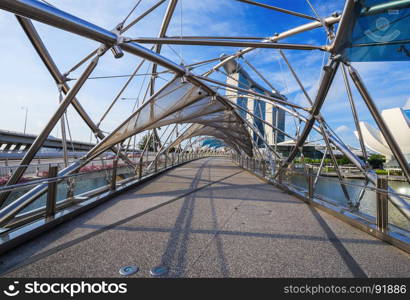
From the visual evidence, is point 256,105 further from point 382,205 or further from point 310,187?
point 382,205

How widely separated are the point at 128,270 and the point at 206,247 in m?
1.24

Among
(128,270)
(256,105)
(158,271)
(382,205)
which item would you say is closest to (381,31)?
(382,205)

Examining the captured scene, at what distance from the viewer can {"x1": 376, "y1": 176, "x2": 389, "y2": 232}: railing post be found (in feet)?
12.8

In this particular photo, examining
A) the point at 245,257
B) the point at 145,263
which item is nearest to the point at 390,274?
the point at 245,257

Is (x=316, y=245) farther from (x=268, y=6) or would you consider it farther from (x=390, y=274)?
(x=268, y=6)

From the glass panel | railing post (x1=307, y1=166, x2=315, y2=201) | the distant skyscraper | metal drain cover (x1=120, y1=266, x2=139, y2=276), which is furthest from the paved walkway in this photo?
the distant skyscraper

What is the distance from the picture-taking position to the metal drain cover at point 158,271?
8.57 feet

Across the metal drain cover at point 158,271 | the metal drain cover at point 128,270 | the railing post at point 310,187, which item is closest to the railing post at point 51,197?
the metal drain cover at point 128,270

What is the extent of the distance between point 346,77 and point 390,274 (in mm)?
7071

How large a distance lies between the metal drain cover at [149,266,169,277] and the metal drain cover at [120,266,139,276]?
Answer: 209 millimetres

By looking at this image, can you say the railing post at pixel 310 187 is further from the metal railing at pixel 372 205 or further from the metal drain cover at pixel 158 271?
the metal drain cover at pixel 158 271

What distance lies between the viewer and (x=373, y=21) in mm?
5535

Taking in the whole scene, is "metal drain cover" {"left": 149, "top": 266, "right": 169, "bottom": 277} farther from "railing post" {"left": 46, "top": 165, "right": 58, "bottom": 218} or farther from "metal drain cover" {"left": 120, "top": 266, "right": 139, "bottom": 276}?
"railing post" {"left": 46, "top": 165, "right": 58, "bottom": 218}

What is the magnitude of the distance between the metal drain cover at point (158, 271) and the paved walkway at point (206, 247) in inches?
3.4
